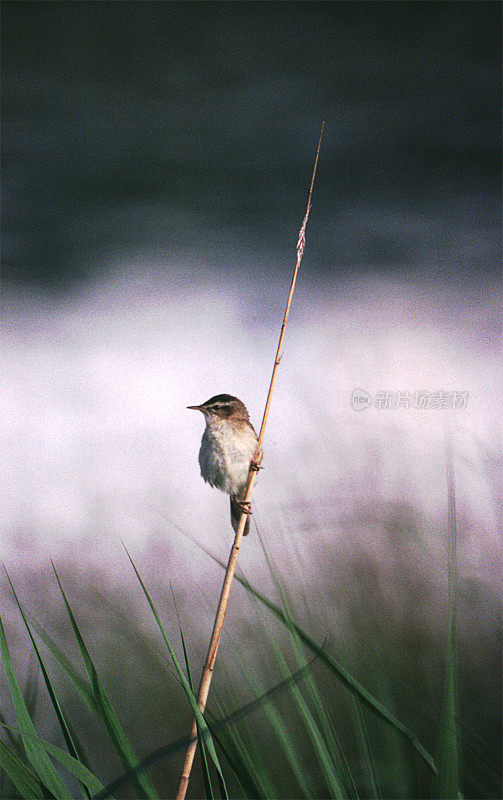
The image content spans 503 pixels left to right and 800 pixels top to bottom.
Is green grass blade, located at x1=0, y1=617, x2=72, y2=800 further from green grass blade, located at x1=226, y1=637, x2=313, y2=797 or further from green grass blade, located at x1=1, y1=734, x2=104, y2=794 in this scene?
green grass blade, located at x1=226, y1=637, x2=313, y2=797

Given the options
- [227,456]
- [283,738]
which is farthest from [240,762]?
[227,456]

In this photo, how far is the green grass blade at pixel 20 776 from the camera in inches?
16.4

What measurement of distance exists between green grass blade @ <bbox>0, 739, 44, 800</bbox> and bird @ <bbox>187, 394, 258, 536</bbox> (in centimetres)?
54

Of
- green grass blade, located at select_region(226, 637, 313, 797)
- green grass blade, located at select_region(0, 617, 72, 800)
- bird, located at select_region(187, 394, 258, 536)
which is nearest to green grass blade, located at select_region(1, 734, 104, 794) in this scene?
green grass blade, located at select_region(0, 617, 72, 800)

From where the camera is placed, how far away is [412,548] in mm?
982

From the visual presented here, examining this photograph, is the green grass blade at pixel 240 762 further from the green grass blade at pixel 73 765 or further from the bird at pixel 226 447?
the bird at pixel 226 447

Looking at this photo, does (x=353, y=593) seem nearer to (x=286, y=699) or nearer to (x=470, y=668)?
(x=286, y=699)

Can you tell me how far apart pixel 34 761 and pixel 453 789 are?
284 mm

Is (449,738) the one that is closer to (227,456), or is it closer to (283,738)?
(283,738)

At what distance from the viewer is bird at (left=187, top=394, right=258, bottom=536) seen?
961 mm

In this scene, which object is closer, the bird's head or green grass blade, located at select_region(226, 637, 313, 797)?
green grass blade, located at select_region(226, 637, 313, 797)

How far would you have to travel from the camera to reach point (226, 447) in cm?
97

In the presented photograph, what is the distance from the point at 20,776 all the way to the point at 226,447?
0.58 metres

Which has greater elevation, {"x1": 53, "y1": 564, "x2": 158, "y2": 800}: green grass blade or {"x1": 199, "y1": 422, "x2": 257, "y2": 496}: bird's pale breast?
{"x1": 199, "y1": 422, "x2": 257, "y2": 496}: bird's pale breast
